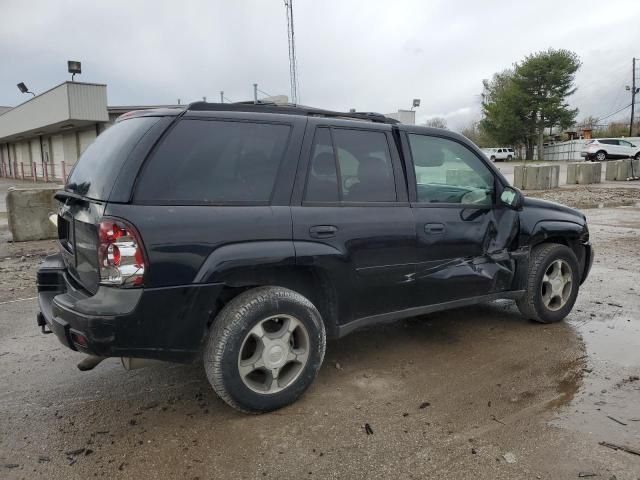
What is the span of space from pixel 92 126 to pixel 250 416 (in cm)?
3149

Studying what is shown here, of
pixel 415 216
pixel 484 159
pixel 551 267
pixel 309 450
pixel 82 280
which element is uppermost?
pixel 484 159

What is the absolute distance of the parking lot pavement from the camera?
271 centimetres

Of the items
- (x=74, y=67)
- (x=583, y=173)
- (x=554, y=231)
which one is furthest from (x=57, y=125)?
(x=554, y=231)

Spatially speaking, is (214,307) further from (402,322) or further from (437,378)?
(402,322)

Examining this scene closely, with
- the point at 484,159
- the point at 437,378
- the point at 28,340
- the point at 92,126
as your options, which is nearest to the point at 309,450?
the point at 437,378

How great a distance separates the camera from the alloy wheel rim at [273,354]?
3148 millimetres

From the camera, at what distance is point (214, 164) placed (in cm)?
309

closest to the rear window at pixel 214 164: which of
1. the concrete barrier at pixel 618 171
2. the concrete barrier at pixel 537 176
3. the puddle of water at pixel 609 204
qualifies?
the puddle of water at pixel 609 204

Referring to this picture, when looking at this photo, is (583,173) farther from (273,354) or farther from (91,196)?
(91,196)

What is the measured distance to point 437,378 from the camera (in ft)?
Answer: 12.3

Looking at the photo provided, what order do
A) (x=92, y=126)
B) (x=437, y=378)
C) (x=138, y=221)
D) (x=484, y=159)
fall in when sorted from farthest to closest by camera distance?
(x=92, y=126), (x=484, y=159), (x=437, y=378), (x=138, y=221)

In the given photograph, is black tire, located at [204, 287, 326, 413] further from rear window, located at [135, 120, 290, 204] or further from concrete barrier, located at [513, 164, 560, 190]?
concrete barrier, located at [513, 164, 560, 190]

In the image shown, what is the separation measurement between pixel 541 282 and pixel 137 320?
3499 millimetres

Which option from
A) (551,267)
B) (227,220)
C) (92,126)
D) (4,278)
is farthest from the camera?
(92,126)
